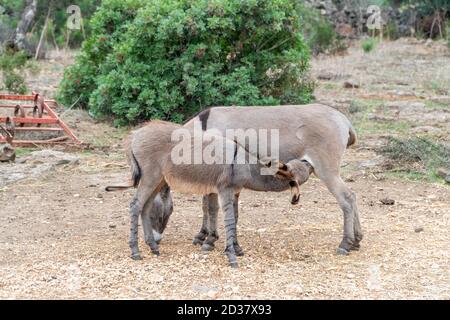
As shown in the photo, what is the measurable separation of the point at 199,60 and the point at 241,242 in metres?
5.86

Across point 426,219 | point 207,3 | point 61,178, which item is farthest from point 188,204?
point 207,3

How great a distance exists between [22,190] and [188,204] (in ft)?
7.09

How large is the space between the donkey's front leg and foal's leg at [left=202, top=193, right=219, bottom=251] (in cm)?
44

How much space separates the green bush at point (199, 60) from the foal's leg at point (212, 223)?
5.25m

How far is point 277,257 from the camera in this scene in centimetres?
673

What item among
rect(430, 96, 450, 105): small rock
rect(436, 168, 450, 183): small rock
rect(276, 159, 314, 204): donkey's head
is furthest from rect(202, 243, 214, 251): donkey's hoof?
rect(430, 96, 450, 105): small rock

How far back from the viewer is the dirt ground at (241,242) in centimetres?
579

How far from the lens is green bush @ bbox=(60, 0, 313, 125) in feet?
40.4

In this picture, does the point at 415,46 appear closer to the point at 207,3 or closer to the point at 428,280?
the point at 207,3

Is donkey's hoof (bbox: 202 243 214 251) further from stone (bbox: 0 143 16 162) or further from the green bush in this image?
the green bush

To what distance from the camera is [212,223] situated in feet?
23.0

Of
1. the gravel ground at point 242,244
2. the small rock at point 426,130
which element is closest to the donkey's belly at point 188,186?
the gravel ground at point 242,244

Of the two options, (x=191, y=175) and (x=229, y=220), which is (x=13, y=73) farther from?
(x=229, y=220)

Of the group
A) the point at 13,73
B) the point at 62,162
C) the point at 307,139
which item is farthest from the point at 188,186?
the point at 13,73
